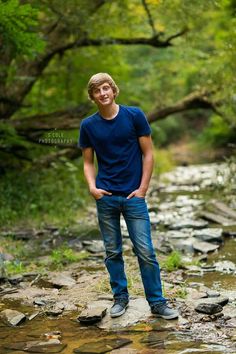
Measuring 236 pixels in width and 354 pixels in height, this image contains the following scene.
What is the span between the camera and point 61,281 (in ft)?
21.7

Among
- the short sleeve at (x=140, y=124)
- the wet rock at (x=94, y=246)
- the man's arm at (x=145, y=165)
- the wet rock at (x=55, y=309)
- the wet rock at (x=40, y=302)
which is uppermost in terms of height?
the short sleeve at (x=140, y=124)

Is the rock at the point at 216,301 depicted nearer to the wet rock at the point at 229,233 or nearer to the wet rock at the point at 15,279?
the wet rock at the point at 15,279

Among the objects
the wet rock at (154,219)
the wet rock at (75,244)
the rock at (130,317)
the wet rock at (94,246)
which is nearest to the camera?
the rock at (130,317)

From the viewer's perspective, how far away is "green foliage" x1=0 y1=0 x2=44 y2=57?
819 centimetres

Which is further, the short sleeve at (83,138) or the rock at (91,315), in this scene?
the short sleeve at (83,138)

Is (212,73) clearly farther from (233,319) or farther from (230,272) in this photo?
(233,319)

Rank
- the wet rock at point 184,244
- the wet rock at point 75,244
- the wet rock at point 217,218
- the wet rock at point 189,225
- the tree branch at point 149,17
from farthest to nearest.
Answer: the tree branch at point 149,17 → the wet rock at point 217,218 → the wet rock at point 189,225 → the wet rock at point 75,244 → the wet rock at point 184,244

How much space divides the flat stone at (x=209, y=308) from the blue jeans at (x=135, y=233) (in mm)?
334

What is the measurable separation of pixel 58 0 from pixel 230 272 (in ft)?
24.6

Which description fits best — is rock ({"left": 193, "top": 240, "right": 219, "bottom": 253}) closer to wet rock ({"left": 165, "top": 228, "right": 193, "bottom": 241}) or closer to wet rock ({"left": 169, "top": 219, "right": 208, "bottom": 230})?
wet rock ({"left": 165, "top": 228, "right": 193, "bottom": 241})

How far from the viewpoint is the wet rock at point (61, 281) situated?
256 inches

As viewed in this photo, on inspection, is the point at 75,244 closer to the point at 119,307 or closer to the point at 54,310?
the point at 54,310

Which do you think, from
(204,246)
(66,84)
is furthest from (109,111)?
(66,84)

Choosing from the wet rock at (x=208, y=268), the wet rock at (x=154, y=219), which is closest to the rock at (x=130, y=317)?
the wet rock at (x=208, y=268)
